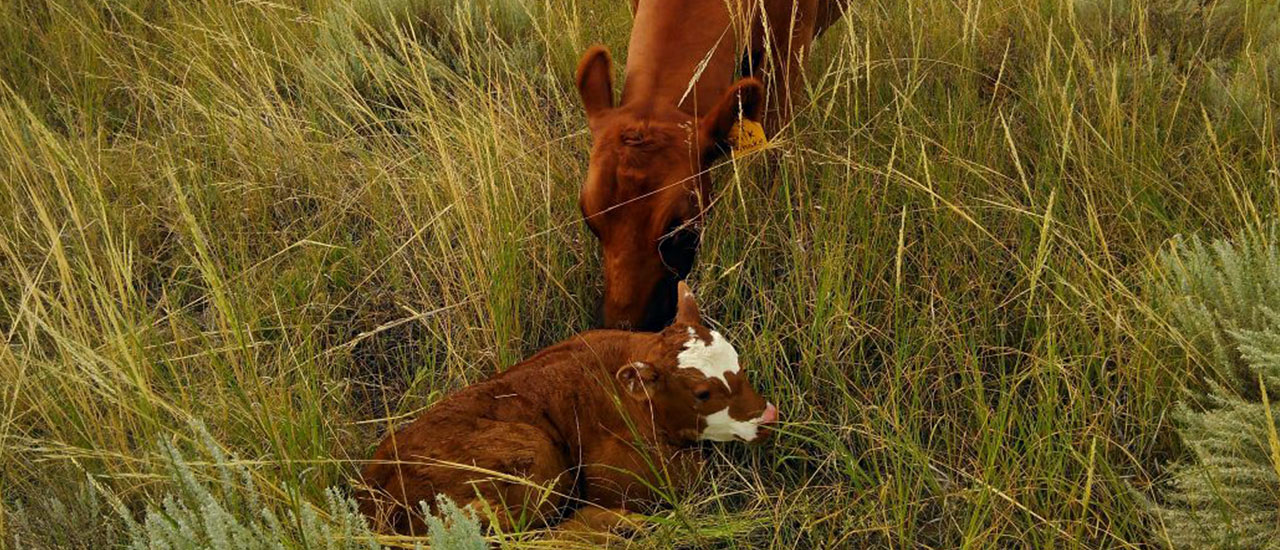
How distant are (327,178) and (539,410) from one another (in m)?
1.71

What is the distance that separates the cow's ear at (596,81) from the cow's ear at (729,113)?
13.5 inches

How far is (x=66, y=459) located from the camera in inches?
113

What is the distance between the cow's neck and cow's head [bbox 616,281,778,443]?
0.78 meters

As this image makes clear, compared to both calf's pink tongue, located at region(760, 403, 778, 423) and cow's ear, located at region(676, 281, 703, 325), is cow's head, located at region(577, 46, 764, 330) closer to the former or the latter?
cow's ear, located at region(676, 281, 703, 325)

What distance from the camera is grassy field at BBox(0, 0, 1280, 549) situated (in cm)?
277

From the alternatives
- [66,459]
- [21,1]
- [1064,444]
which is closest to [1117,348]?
[1064,444]

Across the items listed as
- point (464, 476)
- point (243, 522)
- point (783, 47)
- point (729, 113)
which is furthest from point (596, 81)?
point (243, 522)

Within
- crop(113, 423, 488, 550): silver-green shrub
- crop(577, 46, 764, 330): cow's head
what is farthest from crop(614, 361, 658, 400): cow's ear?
crop(113, 423, 488, 550): silver-green shrub

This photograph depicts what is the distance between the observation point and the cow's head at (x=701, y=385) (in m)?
2.99

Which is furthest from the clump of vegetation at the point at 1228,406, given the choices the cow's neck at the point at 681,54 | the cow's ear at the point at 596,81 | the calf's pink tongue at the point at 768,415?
the cow's ear at the point at 596,81

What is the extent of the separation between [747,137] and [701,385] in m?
0.85

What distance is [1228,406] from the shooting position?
8.97 feet

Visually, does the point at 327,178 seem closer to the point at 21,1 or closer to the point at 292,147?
the point at 292,147

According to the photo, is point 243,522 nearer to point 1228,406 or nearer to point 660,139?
point 660,139
